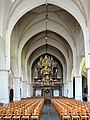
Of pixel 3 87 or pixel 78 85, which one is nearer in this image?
pixel 3 87

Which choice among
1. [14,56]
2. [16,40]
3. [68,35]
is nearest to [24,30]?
[16,40]

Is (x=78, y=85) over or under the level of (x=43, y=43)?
under

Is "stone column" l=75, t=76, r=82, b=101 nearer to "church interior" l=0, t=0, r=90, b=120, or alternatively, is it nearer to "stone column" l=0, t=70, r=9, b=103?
"church interior" l=0, t=0, r=90, b=120

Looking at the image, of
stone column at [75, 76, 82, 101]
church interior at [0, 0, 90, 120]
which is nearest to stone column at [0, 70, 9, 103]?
church interior at [0, 0, 90, 120]

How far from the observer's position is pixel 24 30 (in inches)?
1329

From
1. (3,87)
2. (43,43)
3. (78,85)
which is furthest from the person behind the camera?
(43,43)

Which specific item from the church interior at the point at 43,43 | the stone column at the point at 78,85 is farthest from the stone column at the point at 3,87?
the stone column at the point at 78,85

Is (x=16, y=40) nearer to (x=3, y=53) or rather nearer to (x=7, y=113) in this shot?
(x=3, y=53)

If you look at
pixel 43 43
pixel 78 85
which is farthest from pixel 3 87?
pixel 43 43

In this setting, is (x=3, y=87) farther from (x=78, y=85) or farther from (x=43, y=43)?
(x=43, y=43)

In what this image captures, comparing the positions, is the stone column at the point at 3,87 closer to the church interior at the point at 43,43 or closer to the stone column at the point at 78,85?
the church interior at the point at 43,43

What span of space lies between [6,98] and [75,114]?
12709 millimetres

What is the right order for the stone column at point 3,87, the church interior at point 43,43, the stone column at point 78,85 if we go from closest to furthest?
the church interior at point 43,43 < the stone column at point 3,87 < the stone column at point 78,85

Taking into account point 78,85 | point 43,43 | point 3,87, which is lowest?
point 78,85
